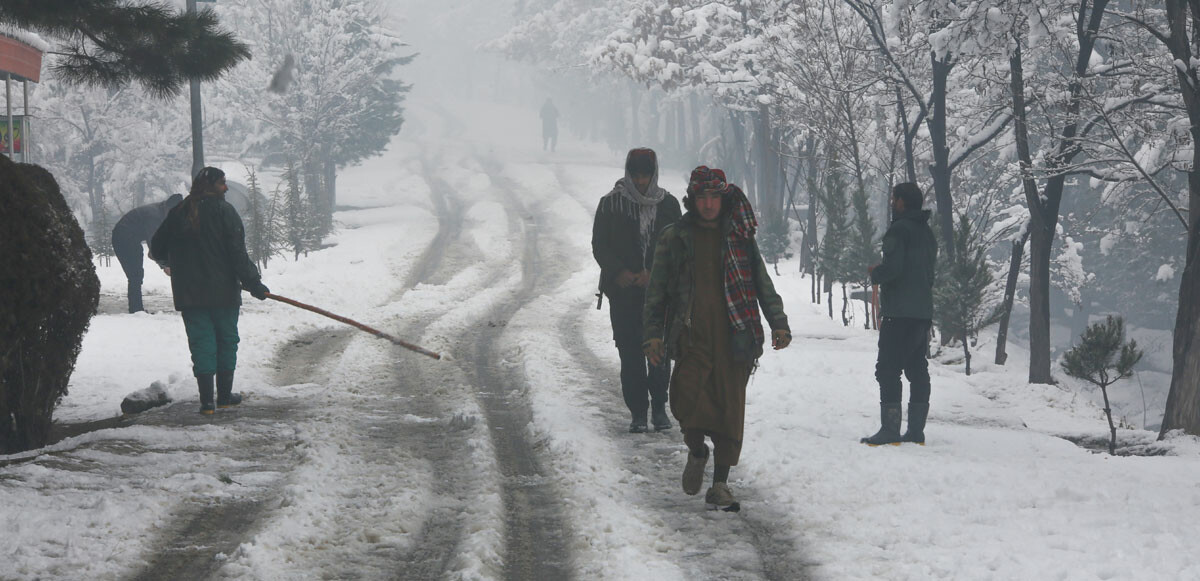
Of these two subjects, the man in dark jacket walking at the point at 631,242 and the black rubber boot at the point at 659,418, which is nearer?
the man in dark jacket walking at the point at 631,242

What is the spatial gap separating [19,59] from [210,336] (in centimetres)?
944

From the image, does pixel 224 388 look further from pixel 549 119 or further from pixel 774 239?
pixel 549 119

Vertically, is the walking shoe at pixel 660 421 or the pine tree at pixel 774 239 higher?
the pine tree at pixel 774 239

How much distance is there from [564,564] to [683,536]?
727 mm

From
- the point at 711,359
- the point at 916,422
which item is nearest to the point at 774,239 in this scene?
the point at 916,422

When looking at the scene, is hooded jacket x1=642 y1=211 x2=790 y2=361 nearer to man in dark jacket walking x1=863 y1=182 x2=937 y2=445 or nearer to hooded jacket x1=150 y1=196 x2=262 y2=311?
man in dark jacket walking x1=863 y1=182 x2=937 y2=445

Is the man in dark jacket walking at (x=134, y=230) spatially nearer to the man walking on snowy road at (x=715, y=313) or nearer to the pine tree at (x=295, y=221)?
the man walking on snowy road at (x=715, y=313)

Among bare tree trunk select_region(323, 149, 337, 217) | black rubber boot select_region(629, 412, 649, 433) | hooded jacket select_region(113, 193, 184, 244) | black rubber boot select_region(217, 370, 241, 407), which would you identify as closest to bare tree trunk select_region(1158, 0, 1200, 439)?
black rubber boot select_region(629, 412, 649, 433)

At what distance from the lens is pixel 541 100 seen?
97250 mm

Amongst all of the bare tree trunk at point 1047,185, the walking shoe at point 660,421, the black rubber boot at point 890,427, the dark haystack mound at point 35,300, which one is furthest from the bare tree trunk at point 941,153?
the dark haystack mound at point 35,300

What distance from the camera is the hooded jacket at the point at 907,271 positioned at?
7555 millimetres

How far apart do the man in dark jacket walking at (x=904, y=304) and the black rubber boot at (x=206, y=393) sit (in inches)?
202

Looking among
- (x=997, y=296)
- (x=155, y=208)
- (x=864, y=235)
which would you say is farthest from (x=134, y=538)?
(x=997, y=296)

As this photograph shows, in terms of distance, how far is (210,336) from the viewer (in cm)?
848
